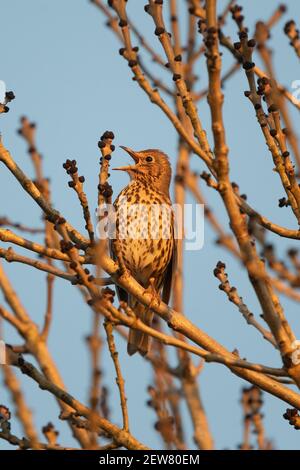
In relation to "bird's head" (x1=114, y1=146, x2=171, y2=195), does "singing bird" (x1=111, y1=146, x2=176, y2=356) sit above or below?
below

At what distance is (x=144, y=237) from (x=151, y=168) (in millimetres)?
1379

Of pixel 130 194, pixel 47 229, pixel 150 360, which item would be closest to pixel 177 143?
pixel 130 194

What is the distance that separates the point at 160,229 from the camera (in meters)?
8.19

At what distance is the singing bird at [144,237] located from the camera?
26.2ft

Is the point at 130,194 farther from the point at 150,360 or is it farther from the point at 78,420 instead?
the point at 78,420

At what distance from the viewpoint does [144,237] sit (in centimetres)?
803

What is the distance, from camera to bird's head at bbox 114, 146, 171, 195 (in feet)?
29.4

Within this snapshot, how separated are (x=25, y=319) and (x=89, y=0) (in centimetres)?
246

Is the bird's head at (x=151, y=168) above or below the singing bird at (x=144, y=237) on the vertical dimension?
above

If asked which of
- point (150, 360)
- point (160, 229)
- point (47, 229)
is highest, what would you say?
point (160, 229)

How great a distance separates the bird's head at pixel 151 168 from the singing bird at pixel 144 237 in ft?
0.03

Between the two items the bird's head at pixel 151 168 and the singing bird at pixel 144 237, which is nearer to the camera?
the singing bird at pixel 144 237

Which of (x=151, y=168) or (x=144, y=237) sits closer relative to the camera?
(x=144, y=237)

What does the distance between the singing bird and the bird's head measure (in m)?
0.01
